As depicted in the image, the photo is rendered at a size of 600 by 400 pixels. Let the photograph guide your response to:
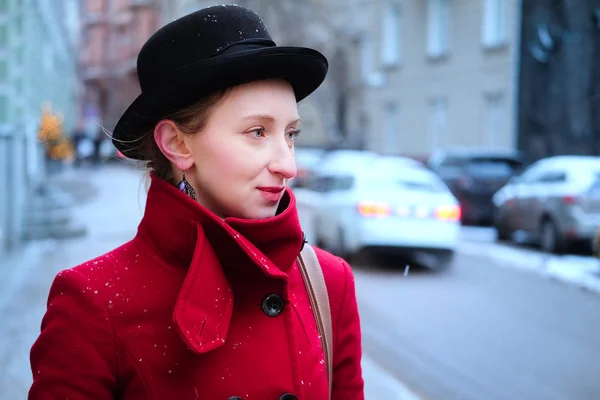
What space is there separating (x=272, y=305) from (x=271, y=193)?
0.24 metres

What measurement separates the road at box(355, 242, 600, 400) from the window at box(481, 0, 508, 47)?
1495cm

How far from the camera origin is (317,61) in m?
1.89

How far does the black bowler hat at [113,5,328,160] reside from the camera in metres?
1.75

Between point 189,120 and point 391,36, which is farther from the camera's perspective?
point 391,36

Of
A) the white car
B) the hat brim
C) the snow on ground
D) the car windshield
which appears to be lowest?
the snow on ground

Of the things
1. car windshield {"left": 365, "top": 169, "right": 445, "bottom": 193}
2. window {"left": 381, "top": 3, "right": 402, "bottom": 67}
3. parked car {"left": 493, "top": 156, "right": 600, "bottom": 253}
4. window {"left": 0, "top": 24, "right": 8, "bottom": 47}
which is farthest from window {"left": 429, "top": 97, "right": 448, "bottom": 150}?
window {"left": 0, "top": 24, "right": 8, "bottom": 47}

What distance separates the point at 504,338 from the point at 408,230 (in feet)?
13.1

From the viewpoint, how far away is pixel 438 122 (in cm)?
2870

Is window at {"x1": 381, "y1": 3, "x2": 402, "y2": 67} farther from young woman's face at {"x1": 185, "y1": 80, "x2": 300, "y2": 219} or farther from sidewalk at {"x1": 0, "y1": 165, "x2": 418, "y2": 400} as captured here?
young woman's face at {"x1": 185, "y1": 80, "x2": 300, "y2": 219}

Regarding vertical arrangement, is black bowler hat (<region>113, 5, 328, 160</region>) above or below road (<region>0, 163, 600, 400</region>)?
above

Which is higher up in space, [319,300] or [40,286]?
[319,300]

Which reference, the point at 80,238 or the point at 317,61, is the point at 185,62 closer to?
the point at 317,61

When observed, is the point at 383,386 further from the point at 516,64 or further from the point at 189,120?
Answer: the point at 516,64

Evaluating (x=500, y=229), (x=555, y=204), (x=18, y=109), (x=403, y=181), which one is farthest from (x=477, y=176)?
(x=18, y=109)
